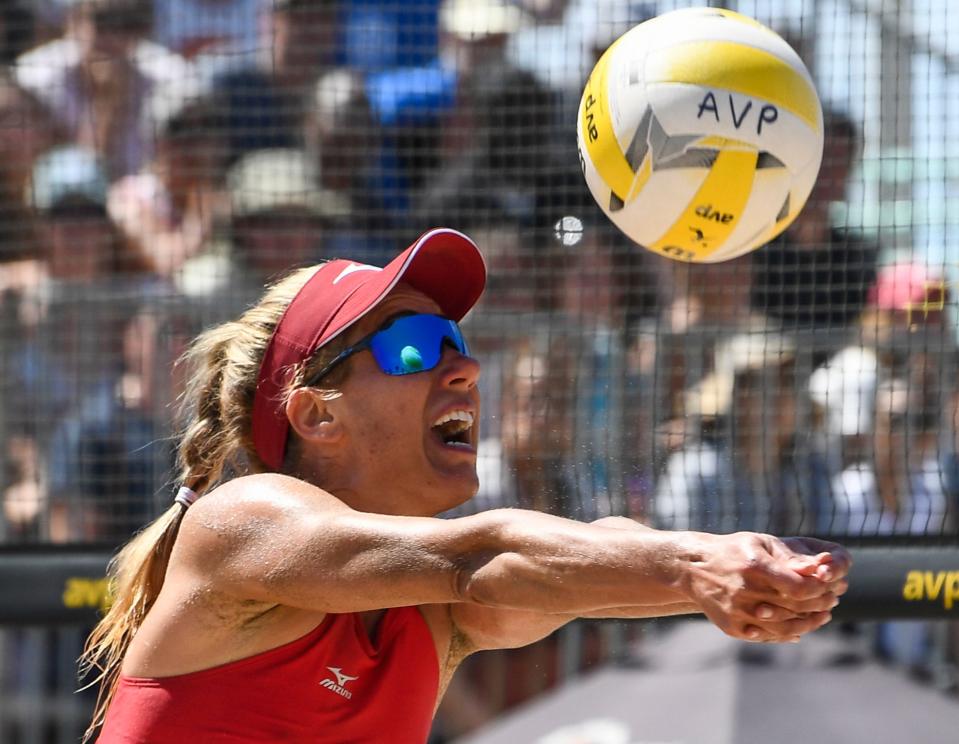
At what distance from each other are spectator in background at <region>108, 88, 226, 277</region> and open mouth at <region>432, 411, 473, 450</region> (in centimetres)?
283

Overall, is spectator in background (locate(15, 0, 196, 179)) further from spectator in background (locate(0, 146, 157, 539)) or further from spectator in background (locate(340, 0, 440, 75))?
spectator in background (locate(340, 0, 440, 75))

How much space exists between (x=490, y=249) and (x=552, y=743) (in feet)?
5.66

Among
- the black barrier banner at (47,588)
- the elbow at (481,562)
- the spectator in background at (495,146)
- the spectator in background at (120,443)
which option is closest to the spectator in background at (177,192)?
the spectator in background at (120,443)

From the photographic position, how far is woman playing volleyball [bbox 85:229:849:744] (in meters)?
2.02

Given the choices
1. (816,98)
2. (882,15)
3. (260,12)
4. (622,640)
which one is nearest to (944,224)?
(882,15)

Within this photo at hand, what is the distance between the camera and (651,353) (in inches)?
195

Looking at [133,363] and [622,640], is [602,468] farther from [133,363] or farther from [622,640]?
[133,363]

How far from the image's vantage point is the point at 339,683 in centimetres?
252

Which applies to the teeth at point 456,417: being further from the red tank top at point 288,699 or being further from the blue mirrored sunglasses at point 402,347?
the red tank top at point 288,699

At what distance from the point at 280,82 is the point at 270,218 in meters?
0.51

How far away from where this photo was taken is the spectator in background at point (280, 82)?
5301 mm

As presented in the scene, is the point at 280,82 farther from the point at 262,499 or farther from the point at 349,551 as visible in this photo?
the point at 349,551

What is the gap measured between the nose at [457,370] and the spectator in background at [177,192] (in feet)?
9.50

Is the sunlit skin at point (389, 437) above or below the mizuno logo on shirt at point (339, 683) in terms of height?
above
